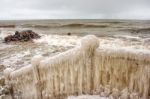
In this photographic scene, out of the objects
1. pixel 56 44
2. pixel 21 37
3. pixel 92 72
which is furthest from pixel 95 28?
pixel 92 72

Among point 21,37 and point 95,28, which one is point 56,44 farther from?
point 95,28

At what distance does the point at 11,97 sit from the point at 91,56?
3.44 meters

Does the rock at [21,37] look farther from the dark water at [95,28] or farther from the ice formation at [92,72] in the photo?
the ice formation at [92,72]

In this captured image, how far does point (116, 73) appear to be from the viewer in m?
4.35

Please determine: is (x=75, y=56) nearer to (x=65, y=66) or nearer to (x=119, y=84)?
(x=65, y=66)

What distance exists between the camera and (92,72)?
4.54 meters

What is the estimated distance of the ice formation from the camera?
4.12 m

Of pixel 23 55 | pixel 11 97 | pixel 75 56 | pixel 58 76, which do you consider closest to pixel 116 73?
pixel 75 56

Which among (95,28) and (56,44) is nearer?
(56,44)

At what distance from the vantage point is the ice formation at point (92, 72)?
162 inches

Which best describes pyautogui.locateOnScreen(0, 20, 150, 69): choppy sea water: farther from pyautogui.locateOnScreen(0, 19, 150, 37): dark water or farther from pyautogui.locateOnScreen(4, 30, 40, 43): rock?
pyautogui.locateOnScreen(4, 30, 40, 43): rock

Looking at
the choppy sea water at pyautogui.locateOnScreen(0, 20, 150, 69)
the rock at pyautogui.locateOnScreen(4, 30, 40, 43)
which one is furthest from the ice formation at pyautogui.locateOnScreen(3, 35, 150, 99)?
the rock at pyautogui.locateOnScreen(4, 30, 40, 43)

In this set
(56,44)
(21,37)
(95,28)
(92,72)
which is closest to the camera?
(92,72)

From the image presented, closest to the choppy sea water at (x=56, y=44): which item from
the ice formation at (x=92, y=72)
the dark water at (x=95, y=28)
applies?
the dark water at (x=95, y=28)
